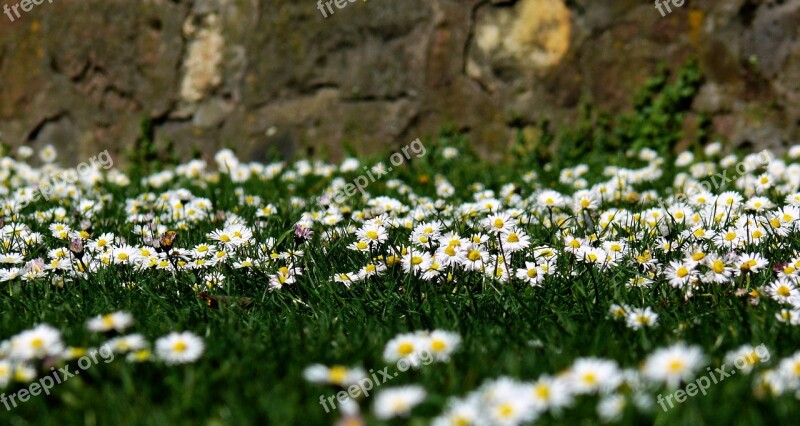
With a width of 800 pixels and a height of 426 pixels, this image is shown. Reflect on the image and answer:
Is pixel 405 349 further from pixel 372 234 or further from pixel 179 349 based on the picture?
pixel 372 234

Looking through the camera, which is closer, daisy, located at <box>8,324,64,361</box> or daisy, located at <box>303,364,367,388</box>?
daisy, located at <box>303,364,367,388</box>

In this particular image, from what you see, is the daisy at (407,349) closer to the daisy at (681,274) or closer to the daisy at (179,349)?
the daisy at (179,349)

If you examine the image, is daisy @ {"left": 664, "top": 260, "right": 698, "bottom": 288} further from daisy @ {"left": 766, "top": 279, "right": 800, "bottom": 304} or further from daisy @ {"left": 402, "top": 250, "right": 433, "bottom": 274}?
daisy @ {"left": 402, "top": 250, "right": 433, "bottom": 274}

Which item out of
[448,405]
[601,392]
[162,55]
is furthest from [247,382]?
[162,55]

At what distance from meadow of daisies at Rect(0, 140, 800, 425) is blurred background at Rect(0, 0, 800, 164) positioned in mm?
664

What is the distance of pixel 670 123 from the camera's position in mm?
5195

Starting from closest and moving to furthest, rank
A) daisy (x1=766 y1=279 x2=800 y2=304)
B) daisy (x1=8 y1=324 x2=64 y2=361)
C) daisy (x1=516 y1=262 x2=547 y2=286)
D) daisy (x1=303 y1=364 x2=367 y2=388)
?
daisy (x1=303 y1=364 x2=367 y2=388)
daisy (x1=8 y1=324 x2=64 y2=361)
daisy (x1=766 y1=279 x2=800 y2=304)
daisy (x1=516 y1=262 x2=547 y2=286)

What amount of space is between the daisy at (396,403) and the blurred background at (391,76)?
3977mm

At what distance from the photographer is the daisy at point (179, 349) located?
1.80 meters

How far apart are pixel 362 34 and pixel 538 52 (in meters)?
1.23

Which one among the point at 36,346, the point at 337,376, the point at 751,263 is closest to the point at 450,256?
the point at 751,263

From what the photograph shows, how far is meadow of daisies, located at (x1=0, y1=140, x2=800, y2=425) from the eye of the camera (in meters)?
1.65

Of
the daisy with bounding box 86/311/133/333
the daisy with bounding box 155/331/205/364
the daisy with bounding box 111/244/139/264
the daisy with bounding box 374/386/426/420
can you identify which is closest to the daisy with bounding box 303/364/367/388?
the daisy with bounding box 374/386/426/420

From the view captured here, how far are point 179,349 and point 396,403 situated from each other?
1.94 feet
